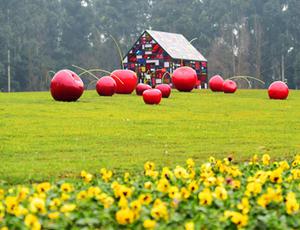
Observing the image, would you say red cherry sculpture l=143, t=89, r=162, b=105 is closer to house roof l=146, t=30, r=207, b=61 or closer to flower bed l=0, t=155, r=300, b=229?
flower bed l=0, t=155, r=300, b=229

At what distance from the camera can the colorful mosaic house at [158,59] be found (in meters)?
35.5

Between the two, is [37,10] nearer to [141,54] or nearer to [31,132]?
[141,54]

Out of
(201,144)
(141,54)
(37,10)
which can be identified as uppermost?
(37,10)

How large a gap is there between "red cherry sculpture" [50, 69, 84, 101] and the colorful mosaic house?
16.7 metres

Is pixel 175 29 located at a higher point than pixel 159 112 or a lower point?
higher

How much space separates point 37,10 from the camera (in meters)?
56.9

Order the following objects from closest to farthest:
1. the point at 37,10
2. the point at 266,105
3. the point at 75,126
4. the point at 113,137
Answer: the point at 113,137
the point at 75,126
the point at 266,105
the point at 37,10

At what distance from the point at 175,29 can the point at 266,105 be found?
39.7 metres

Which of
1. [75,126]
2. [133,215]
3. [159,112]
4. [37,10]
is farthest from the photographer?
[37,10]

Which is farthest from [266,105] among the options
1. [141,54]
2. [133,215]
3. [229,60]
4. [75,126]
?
[229,60]

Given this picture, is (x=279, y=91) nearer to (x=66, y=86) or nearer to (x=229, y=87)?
(x=229, y=87)

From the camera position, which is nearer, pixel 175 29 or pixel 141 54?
pixel 141 54

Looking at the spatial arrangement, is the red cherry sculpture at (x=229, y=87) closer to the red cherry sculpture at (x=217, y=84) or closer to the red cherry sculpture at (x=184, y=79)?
the red cherry sculpture at (x=217, y=84)

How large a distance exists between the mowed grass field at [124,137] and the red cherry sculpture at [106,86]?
5506 mm
